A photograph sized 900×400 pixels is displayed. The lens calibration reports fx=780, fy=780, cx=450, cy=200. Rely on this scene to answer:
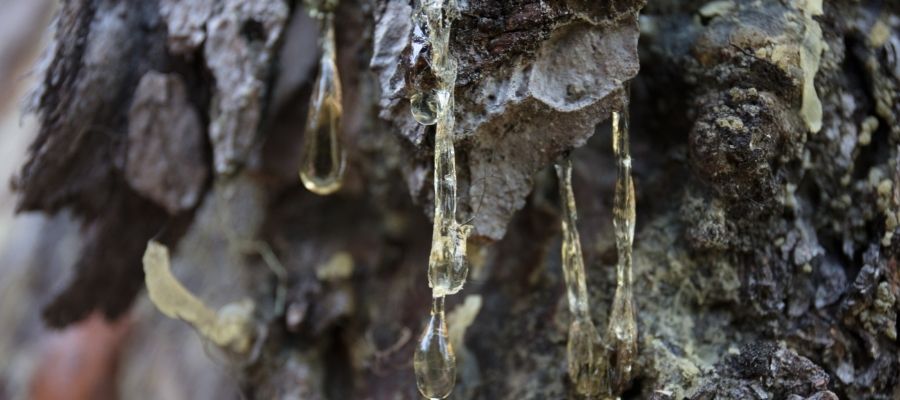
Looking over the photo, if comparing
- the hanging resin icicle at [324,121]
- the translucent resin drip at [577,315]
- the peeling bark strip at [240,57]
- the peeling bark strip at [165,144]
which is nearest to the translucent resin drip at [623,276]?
the translucent resin drip at [577,315]

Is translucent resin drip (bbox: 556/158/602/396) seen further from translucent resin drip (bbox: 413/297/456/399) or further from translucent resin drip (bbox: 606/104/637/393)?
translucent resin drip (bbox: 413/297/456/399)

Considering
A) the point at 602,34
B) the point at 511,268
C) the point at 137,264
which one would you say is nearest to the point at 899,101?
the point at 602,34

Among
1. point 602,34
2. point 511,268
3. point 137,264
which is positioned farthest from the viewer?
point 137,264

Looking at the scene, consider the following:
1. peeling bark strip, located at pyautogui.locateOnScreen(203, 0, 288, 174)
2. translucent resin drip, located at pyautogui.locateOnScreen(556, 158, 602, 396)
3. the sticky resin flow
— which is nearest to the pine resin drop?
the sticky resin flow

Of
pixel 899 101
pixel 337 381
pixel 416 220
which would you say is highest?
pixel 899 101

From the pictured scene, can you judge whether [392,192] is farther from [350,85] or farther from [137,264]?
[137,264]
